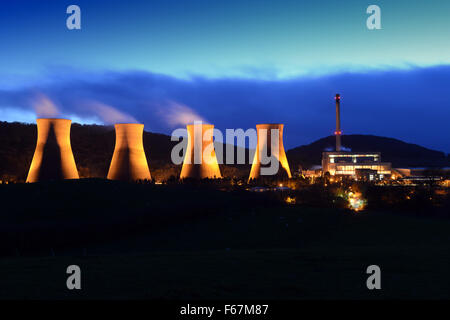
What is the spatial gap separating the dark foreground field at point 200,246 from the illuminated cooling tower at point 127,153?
9.84 m

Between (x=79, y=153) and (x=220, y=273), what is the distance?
81.7m

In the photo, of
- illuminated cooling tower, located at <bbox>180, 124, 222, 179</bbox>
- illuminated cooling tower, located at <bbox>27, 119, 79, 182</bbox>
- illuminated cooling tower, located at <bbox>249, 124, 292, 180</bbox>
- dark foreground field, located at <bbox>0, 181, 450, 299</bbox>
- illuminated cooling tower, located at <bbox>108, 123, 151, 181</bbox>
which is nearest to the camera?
dark foreground field, located at <bbox>0, 181, 450, 299</bbox>

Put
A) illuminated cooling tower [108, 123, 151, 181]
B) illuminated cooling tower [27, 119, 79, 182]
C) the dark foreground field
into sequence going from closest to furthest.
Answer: the dark foreground field < illuminated cooling tower [27, 119, 79, 182] < illuminated cooling tower [108, 123, 151, 181]

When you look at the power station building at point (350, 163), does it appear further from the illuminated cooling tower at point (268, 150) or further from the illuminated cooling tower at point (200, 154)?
the illuminated cooling tower at point (200, 154)

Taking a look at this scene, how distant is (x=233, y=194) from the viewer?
31.3 m

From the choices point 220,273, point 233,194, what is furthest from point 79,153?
point 220,273

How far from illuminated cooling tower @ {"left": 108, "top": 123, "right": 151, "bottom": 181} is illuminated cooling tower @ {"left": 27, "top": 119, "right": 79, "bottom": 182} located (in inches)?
154

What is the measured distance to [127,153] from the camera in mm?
38250

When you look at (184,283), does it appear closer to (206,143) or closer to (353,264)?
(353,264)

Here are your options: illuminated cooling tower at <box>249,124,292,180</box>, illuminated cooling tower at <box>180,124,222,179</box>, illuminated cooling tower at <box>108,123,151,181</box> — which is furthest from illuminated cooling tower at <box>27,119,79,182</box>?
illuminated cooling tower at <box>249,124,292,180</box>

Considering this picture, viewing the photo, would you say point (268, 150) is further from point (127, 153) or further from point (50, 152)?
point (50, 152)

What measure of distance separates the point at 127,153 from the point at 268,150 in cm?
1244

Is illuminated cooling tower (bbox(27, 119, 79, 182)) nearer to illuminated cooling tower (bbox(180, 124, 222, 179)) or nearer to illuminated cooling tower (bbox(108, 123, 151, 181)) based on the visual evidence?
illuminated cooling tower (bbox(108, 123, 151, 181))

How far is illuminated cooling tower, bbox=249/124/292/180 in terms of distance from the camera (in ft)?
137
